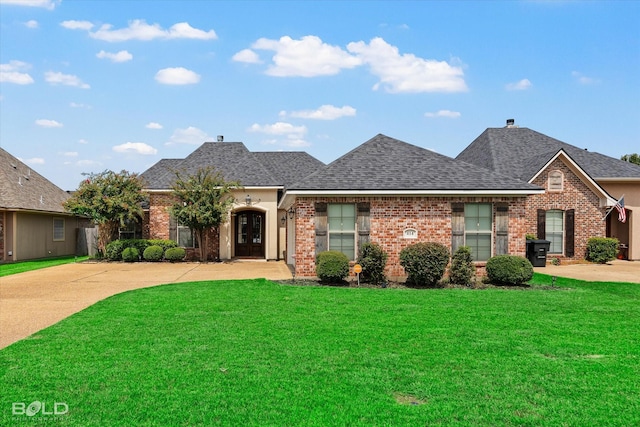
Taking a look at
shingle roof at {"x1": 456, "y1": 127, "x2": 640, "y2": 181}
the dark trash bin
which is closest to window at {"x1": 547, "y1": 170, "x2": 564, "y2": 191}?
shingle roof at {"x1": 456, "y1": 127, "x2": 640, "y2": 181}

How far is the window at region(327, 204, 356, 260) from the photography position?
46.9 feet

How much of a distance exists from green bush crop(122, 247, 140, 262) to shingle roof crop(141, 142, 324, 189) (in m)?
3.17

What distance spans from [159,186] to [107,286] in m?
9.49

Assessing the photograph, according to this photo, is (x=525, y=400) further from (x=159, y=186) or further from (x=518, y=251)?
(x=159, y=186)

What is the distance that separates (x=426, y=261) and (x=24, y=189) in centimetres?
2061

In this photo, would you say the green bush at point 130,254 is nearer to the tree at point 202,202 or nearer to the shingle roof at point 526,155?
the tree at point 202,202

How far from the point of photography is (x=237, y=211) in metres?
22.0

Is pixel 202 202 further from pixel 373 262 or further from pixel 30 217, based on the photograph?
pixel 373 262

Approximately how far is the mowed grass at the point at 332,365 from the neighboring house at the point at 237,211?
37.7ft

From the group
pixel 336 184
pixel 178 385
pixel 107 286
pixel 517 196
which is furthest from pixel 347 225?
pixel 178 385

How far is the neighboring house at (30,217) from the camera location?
2067cm

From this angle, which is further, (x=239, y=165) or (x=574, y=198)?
(x=239, y=165)

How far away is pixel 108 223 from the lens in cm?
2184

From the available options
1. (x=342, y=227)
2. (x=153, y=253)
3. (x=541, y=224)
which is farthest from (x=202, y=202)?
(x=541, y=224)
